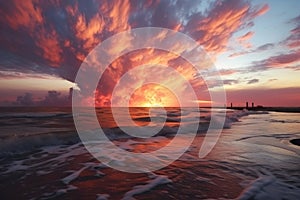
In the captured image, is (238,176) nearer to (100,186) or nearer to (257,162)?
(257,162)

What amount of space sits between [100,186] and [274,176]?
4121 millimetres

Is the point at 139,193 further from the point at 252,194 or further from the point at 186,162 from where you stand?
the point at 186,162

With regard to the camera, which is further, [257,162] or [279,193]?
[257,162]

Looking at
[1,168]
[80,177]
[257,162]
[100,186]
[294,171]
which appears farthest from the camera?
[257,162]

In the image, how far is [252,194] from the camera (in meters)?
3.80

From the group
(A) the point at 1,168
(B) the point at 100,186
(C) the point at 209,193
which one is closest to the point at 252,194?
(C) the point at 209,193

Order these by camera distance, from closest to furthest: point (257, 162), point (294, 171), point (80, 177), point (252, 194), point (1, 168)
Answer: point (252, 194) < point (80, 177) < point (294, 171) < point (1, 168) < point (257, 162)

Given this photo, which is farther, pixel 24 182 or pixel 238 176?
pixel 238 176

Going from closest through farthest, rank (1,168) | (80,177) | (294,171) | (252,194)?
1. (252,194)
2. (80,177)
3. (294,171)
4. (1,168)

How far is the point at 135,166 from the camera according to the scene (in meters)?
5.81

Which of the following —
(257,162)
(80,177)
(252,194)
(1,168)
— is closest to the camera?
(252,194)

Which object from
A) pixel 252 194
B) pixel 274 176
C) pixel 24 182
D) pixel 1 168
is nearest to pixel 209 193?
pixel 252 194

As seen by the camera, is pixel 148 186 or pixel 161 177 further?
pixel 161 177

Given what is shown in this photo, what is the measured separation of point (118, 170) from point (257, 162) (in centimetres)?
419
